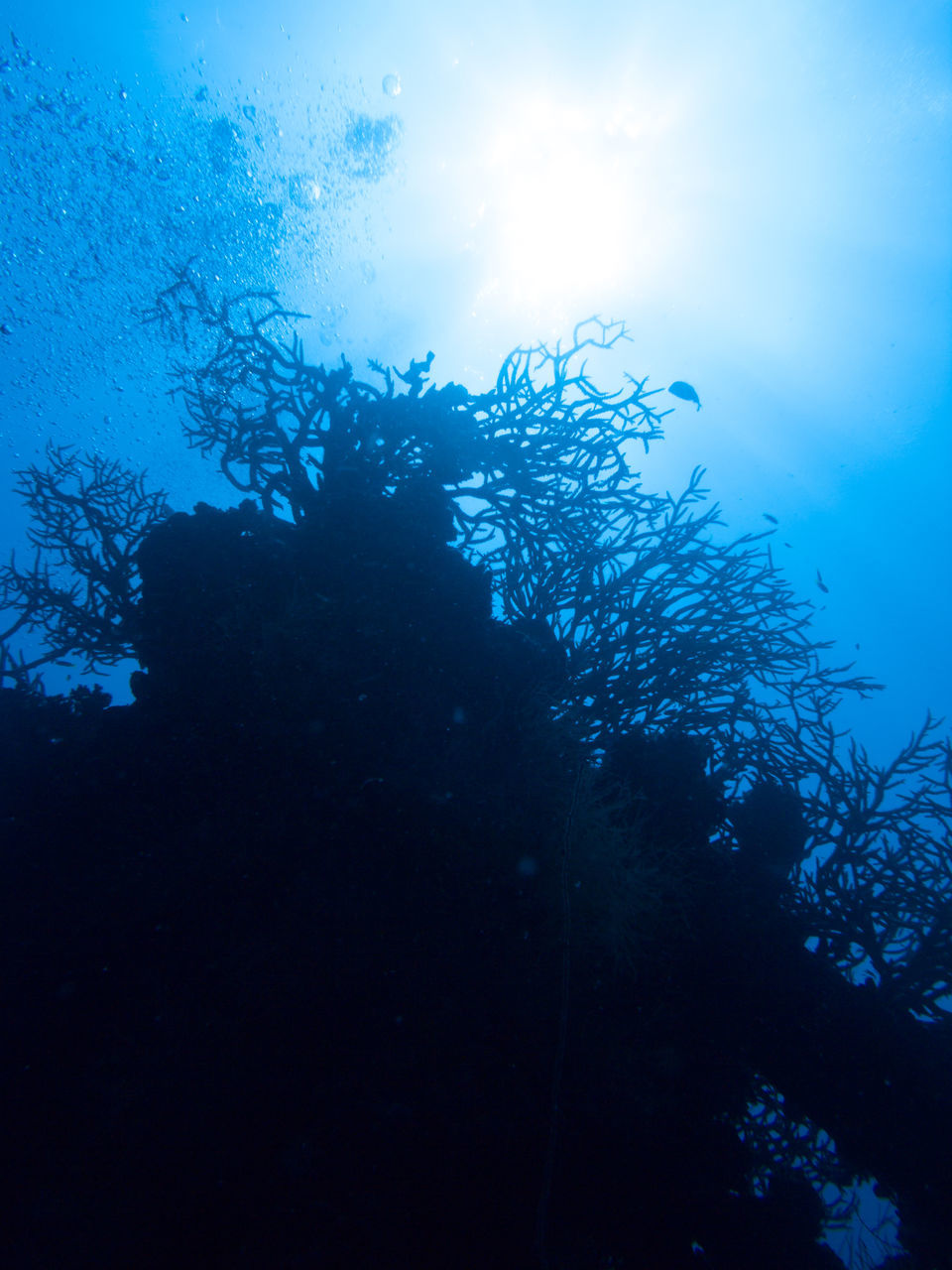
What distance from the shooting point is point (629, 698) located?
6133mm

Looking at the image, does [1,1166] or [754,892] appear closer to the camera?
[1,1166]

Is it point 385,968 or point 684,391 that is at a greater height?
point 684,391

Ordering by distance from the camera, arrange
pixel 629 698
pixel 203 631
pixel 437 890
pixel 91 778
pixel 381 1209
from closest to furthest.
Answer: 1. pixel 381 1209
2. pixel 437 890
3. pixel 91 778
4. pixel 203 631
5. pixel 629 698

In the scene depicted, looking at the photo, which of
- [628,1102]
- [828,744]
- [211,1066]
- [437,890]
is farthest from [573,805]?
[828,744]

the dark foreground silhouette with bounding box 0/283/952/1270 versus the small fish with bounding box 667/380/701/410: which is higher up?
the small fish with bounding box 667/380/701/410

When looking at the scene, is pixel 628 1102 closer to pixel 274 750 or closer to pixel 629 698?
pixel 274 750

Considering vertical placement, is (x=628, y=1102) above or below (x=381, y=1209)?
above

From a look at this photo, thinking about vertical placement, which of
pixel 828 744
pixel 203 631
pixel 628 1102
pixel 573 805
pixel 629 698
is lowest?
pixel 628 1102

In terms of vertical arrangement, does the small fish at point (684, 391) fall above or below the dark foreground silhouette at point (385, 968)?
above

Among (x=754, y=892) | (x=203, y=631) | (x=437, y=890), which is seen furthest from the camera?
(x=754, y=892)

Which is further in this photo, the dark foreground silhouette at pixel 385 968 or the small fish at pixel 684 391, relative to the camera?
the small fish at pixel 684 391

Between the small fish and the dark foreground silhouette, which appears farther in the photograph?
the small fish

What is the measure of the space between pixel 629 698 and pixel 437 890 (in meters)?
3.26

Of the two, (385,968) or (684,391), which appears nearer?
(385,968)
